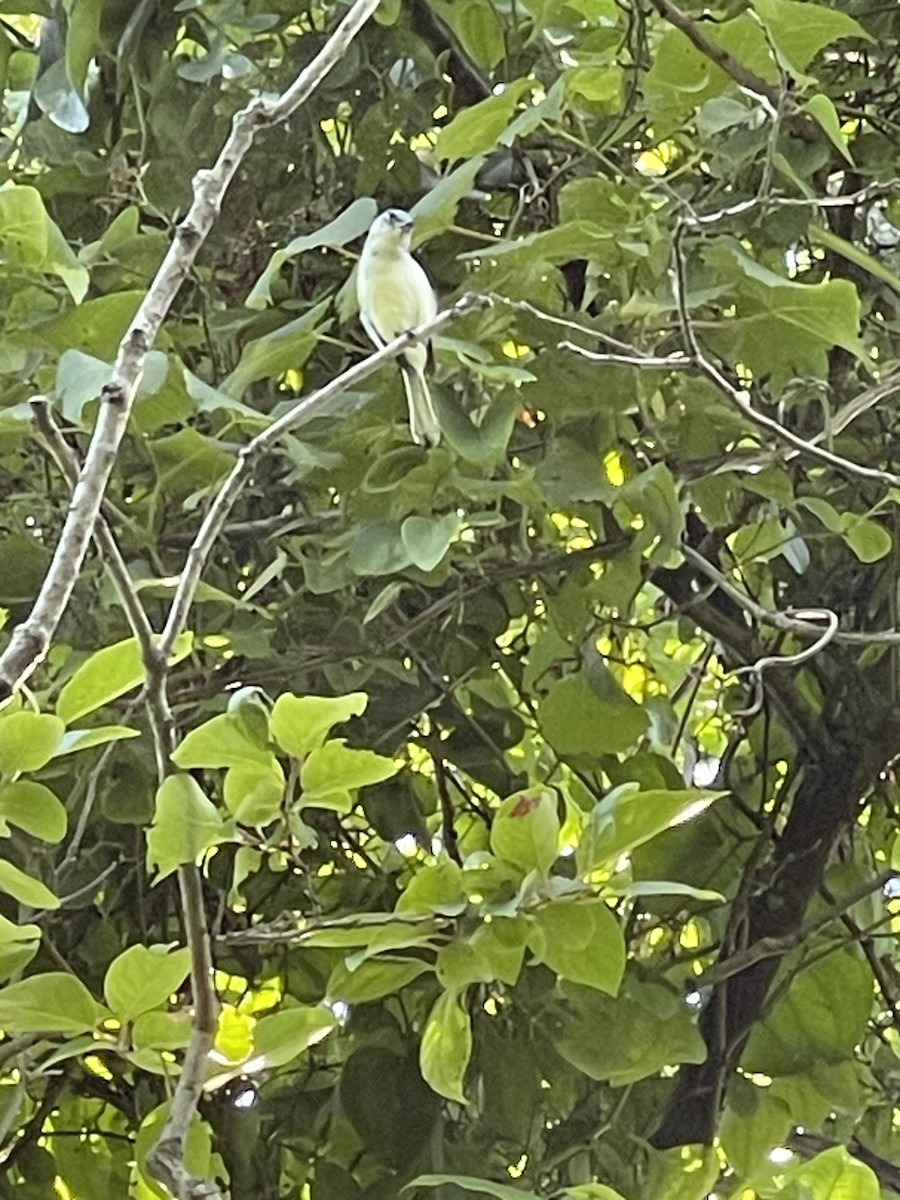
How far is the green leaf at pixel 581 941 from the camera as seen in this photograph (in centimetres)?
54

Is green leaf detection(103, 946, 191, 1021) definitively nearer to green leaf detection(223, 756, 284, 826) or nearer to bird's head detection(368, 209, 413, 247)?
green leaf detection(223, 756, 284, 826)

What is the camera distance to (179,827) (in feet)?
1.60

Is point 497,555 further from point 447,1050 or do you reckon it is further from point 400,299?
point 447,1050

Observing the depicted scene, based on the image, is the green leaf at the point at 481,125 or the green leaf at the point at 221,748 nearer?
the green leaf at the point at 221,748

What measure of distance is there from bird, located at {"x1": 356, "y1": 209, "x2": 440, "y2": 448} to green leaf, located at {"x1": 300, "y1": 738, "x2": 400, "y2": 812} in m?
0.22

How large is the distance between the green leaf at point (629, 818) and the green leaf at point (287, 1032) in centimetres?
10

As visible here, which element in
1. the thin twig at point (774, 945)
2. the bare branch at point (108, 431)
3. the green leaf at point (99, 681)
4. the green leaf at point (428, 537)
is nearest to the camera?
the bare branch at point (108, 431)

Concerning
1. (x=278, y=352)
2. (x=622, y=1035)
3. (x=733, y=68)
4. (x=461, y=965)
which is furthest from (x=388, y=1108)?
(x=733, y=68)

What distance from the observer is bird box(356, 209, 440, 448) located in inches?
27.5

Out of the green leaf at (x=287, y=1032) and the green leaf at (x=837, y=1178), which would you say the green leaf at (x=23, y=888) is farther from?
the green leaf at (x=837, y=1178)

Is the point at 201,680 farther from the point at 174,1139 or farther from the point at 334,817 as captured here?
the point at 174,1139

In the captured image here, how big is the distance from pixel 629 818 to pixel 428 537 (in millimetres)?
183

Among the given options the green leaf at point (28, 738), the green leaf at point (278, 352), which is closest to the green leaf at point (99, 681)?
the green leaf at point (28, 738)

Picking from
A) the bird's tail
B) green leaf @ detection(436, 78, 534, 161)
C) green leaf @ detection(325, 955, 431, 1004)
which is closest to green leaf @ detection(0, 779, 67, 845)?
green leaf @ detection(325, 955, 431, 1004)
